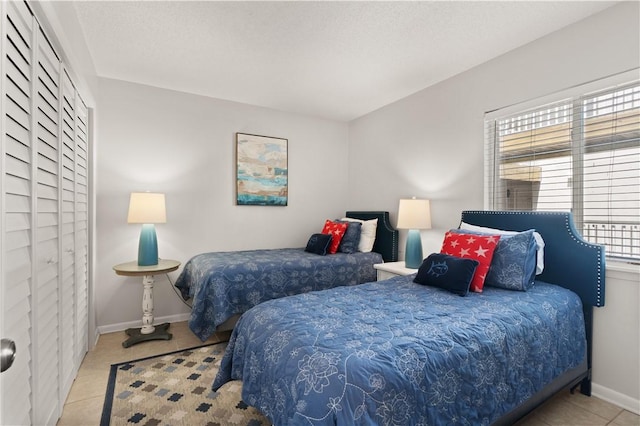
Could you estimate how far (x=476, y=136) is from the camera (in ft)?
9.86

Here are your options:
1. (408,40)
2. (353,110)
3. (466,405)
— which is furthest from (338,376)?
(353,110)

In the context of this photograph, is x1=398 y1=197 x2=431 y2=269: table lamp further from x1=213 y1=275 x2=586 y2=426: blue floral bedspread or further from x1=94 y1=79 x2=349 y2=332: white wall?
x1=94 y1=79 x2=349 y2=332: white wall

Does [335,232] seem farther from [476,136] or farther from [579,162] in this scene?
[579,162]

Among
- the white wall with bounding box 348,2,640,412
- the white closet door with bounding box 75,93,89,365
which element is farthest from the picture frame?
the white closet door with bounding box 75,93,89,365

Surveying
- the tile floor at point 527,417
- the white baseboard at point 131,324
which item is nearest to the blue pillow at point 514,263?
the tile floor at point 527,417

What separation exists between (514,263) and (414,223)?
1125mm

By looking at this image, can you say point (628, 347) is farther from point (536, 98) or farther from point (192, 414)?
point (192, 414)

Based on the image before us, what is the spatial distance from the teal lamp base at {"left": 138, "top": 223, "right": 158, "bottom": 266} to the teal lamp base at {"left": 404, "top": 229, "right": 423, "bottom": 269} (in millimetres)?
2481

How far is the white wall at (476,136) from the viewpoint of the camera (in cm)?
209

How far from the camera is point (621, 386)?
2098 millimetres

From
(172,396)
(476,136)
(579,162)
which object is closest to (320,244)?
(476,136)

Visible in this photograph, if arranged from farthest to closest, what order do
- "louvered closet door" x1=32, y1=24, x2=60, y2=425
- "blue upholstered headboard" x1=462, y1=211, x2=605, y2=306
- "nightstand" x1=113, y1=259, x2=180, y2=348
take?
1. "nightstand" x1=113, y1=259, x2=180, y2=348
2. "blue upholstered headboard" x1=462, y1=211, x2=605, y2=306
3. "louvered closet door" x1=32, y1=24, x2=60, y2=425

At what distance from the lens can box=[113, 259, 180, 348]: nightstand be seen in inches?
115

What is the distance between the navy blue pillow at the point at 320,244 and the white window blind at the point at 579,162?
1.67 meters
